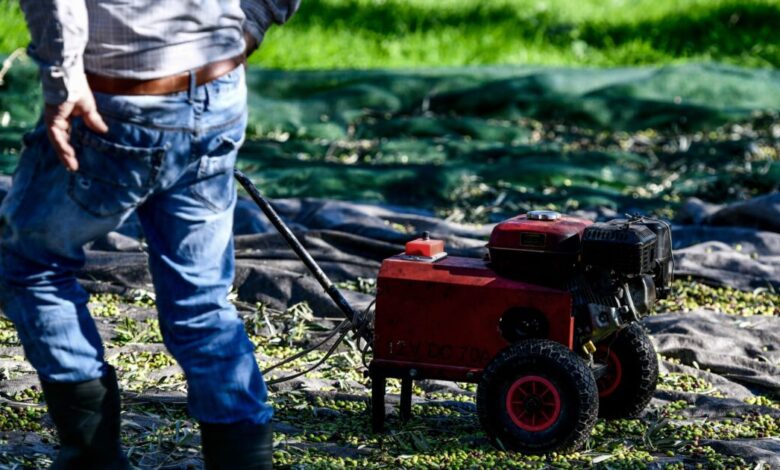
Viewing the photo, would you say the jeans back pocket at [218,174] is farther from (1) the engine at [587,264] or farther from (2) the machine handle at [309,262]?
(1) the engine at [587,264]

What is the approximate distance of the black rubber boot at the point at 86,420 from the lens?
265cm

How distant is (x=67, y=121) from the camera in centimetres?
240

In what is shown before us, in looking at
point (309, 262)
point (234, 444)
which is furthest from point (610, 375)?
point (234, 444)

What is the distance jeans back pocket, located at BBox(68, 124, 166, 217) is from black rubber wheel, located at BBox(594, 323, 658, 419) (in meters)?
1.66

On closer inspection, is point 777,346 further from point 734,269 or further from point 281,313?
point 281,313

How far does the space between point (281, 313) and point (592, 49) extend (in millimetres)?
9519

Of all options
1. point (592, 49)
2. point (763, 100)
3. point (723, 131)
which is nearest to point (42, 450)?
point (723, 131)

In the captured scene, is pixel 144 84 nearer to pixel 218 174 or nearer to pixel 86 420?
pixel 218 174

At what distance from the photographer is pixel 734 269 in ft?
18.1

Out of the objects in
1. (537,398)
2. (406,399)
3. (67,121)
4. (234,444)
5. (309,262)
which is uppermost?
(67,121)

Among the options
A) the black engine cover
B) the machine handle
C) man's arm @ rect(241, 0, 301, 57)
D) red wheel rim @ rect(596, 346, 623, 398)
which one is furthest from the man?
red wheel rim @ rect(596, 346, 623, 398)

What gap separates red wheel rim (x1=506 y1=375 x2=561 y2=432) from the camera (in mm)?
3352

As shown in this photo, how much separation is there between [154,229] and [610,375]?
1.64 meters

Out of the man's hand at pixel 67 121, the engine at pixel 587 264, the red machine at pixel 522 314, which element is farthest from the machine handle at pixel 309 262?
the man's hand at pixel 67 121
